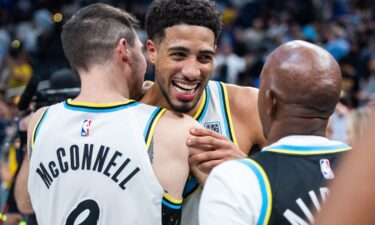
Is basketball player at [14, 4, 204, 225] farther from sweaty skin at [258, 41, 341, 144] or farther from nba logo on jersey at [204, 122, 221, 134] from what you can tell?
sweaty skin at [258, 41, 341, 144]

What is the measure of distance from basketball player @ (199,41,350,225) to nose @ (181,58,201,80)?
0.92 m

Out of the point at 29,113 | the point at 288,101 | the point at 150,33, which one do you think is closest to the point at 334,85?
the point at 288,101

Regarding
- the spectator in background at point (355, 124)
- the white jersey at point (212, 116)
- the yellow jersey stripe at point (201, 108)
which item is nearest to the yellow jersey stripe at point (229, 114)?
the white jersey at point (212, 116)

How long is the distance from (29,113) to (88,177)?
6.11ft

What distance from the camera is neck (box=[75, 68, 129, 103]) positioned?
287cm

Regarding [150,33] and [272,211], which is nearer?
[272,211]

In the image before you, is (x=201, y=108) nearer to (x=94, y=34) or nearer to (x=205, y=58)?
(x=205, y=58)

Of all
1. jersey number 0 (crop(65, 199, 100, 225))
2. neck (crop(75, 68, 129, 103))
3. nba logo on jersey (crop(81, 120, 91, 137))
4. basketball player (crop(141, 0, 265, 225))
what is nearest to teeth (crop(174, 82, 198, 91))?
basketball player (crop(141, 0, 265, 225))

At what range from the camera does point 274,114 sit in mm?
2252

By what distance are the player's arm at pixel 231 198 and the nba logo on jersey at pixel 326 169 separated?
25cm

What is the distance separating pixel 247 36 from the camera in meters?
14.8

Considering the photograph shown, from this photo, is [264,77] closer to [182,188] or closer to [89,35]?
[182,188]

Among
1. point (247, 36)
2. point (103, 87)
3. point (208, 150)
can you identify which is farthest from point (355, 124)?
point (247, 36)

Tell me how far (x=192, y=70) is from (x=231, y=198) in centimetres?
127
